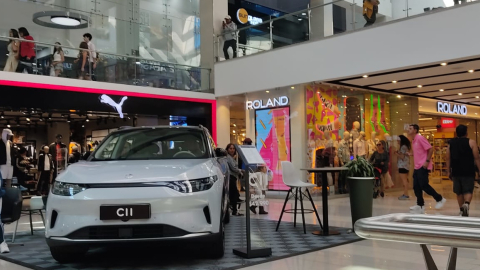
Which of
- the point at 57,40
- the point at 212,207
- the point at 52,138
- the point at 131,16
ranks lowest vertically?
the point at 212,207

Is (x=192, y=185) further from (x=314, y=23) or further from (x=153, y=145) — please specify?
(x=314, y=23)

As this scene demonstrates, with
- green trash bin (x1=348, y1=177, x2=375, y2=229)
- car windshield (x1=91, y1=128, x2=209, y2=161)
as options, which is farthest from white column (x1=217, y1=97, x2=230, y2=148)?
car windshield (x1=91, y1=128, x2=209, y2=161)

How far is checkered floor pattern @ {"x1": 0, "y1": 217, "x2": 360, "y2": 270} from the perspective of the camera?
4.04m

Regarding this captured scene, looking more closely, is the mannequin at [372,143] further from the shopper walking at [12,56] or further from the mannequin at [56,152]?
the shopper walking at [12,56]

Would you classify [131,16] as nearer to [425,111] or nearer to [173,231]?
[425,111]

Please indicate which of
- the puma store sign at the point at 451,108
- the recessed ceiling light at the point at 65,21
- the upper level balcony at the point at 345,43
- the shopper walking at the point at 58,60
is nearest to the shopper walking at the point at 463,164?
the upper level balcony at the point at 345,43

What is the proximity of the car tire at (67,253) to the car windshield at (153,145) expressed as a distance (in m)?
0.99

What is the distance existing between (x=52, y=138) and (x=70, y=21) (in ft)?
19.1

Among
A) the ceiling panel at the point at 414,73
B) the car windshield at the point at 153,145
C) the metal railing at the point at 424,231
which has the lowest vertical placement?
the metal railing at the point at 424,231

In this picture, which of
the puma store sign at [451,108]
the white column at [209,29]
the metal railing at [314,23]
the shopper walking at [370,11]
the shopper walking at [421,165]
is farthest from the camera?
the puma store sign at [451,108]

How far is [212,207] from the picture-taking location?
151 inches

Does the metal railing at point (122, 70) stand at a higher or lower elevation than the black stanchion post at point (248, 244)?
higher

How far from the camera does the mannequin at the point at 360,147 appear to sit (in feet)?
37.9

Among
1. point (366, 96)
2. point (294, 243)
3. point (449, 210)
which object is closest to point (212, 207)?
point (294, 243)
